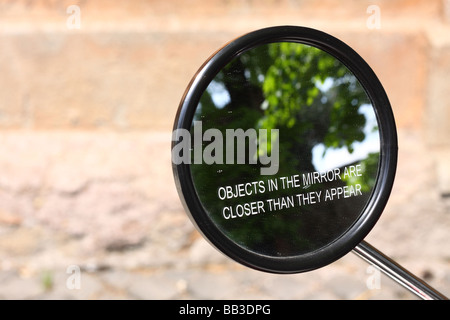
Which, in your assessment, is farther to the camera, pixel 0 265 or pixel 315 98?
pixel 0 265

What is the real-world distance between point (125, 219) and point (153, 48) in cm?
94

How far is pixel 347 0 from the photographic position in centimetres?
289

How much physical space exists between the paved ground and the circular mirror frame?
1.96 m

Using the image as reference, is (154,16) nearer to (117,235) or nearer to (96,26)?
(96,26)

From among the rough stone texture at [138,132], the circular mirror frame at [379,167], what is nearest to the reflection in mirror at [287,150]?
the circular mirror frame at [379,167]

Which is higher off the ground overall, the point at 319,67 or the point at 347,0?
the point at 347,0

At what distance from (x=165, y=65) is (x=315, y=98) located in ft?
6.70

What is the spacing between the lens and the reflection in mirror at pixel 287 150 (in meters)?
0.92

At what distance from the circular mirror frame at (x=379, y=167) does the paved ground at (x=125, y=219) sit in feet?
6.42

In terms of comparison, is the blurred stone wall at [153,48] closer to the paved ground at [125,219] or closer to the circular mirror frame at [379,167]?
the paved ground at [125,219]

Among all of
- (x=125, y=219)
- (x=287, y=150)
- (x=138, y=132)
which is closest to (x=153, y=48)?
(x=138, y=132)
